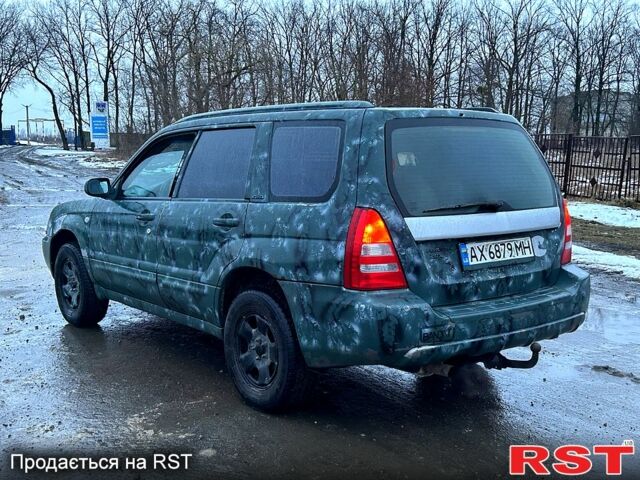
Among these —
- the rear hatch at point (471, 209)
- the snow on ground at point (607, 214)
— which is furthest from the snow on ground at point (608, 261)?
the rear hatch at point (471, 209)

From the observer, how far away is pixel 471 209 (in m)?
3.58

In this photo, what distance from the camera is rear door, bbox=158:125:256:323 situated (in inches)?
161

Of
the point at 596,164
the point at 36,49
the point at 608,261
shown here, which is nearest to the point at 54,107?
Result: the point at 36,49

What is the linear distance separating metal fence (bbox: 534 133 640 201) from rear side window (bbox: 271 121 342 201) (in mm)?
14728

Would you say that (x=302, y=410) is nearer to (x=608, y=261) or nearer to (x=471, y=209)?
(x=471, y=209)

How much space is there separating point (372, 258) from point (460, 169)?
31.4 inches

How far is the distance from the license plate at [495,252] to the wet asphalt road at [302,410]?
987 millimetres

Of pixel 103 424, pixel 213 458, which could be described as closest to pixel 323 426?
pixel 213 458

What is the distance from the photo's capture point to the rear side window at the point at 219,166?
165 inches

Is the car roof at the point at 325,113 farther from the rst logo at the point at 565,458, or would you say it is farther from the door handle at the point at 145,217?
the rst logo at the point at 565,458

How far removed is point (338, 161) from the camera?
356cm

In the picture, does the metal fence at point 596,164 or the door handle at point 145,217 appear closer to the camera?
the door handle at point 145,217

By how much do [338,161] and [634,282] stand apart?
5694 mm

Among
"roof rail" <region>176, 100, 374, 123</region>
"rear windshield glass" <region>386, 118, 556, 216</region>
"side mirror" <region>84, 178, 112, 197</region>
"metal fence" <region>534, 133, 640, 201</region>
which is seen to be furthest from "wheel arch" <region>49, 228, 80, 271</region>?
"metal fence" <region>534, 133, 640, 201</region>
